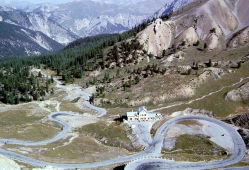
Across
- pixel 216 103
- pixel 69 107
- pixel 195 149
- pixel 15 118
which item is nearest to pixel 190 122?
pixel 195 149

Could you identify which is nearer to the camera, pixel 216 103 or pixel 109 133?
pixel 109 133

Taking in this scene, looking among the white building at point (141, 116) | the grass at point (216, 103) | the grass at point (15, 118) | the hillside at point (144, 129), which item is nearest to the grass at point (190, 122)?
the hillside at point (144, 129)

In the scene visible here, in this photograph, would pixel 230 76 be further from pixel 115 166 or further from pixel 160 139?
pixel 115 166

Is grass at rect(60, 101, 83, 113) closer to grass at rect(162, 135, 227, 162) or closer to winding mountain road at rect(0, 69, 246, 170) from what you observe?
winding mountain road at rect(0, 69, 246, 170)

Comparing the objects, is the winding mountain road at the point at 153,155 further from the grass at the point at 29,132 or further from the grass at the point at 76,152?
the grass at the point at 76,152

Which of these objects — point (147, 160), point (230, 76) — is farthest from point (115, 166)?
point (230, 76)

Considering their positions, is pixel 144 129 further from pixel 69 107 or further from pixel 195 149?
pixel 69 107

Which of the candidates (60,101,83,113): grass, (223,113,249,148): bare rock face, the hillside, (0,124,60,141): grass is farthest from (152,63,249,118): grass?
(0,124,60,141): grass
